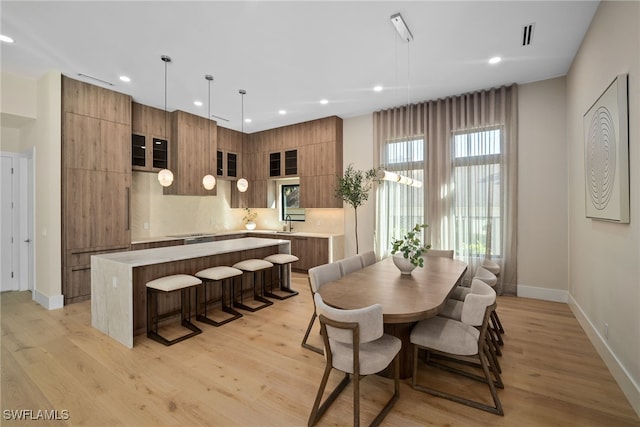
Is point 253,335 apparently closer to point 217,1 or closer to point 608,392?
point 608,392

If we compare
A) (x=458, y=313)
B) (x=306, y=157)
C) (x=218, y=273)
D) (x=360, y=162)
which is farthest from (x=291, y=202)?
(x=458, y=313)

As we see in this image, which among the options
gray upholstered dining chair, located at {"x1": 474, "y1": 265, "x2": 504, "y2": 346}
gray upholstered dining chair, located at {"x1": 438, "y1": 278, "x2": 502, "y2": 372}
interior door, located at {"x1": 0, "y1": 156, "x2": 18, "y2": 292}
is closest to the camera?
gray upholstered dining chair, located at {"x1": 438, "y1": 278, "x2": 502, "y2": 372}

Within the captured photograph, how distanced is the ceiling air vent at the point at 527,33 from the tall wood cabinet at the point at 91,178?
567cm

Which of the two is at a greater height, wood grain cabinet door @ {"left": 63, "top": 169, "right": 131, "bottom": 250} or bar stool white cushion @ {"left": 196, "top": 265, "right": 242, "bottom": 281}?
wood grain cabinet door @ {"left": 63, "top": 169, "right": 131, "bottom": 250}

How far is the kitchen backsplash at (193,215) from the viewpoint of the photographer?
18.1 feet

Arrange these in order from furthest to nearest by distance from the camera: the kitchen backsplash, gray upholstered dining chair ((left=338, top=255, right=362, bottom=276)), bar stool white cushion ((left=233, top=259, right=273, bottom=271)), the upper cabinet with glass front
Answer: the kitchen backsplash → the upper cabinet with glass front → bar stool white cushion ((left=233, top=259, right=273, bottom=271)) → gray upholstered dining chair ((left=338, top=255, right=362, bottom=276))

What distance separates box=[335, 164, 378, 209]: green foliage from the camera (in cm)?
538

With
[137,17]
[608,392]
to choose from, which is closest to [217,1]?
[137,17]

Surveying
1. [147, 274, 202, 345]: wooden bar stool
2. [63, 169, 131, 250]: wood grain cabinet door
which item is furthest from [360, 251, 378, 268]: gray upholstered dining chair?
[63, 169, 131, 250]: wood grain cabinet door

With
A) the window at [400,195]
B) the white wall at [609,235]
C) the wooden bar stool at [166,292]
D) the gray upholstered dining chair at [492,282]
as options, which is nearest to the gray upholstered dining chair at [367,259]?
the gray upholstered dining chair at [492,282]

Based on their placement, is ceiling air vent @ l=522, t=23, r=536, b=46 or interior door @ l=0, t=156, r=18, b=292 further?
interior door @ l=0, t=156, r=18, b=292

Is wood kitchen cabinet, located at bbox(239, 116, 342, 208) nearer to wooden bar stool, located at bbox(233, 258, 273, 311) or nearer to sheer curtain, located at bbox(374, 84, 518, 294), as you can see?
sheer curtain, located at bbox(374, 84, 518, 294)

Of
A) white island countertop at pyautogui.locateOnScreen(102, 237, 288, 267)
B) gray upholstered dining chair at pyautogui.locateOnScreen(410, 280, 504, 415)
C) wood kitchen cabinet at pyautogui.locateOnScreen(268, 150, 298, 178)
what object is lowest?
gray upholstered dining chair at pyautogui.locateOnScreen(410, 280, 504, 415)

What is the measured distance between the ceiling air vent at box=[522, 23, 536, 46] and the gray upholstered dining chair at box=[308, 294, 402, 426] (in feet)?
11.1
